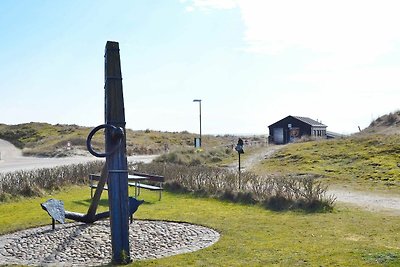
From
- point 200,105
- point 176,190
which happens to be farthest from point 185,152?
point 176,190

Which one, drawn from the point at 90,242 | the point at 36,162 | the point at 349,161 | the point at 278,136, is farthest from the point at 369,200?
the point at 278,136

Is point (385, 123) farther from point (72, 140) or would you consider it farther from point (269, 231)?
point (269, 231)

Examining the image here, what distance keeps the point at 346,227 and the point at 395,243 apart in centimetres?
160

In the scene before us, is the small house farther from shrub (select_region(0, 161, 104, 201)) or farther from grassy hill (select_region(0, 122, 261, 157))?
shrub (select_region(0, 161, 104, 201))

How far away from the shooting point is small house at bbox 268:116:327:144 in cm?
4469

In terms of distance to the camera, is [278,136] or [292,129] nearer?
[292,129]

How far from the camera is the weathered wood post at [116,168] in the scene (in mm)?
7438

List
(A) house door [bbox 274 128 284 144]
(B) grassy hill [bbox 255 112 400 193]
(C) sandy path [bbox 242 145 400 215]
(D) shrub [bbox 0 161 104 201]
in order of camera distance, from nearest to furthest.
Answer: (C) sandy path [bbox 242 145 400 215], (D) shrub [bbox 0 161 104 201], (B) grassy hill [bbox 255 112 400 193], (A) house door [bbox 274 128 284 144]

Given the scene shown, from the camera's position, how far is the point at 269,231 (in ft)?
30.9

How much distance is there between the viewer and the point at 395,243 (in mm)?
8281

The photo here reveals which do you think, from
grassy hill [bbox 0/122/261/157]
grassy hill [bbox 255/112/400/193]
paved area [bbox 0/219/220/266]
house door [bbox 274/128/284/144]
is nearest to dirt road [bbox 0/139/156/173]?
grassy hill [bbox 0/122/261/157]

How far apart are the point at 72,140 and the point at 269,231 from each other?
4646 cm

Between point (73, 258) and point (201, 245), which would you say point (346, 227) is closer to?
point (201, 245)

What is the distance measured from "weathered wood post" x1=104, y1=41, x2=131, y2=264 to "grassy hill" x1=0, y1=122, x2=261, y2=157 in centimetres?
3092
